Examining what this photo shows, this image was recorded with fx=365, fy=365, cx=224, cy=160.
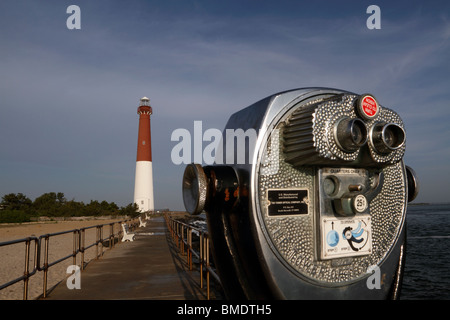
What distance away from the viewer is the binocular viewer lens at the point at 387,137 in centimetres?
182

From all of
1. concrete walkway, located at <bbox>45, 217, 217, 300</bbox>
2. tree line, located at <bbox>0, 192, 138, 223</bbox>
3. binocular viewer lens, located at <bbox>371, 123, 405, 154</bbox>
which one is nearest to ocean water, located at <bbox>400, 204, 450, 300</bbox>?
concrete walkway, located at <bbox>45, 217, 217, 300</bbox>

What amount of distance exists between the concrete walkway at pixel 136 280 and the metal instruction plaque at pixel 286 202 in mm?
2856

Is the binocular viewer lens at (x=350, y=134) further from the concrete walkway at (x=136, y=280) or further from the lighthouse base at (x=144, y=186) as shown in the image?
the lighthouse base at (x=144, y=186)

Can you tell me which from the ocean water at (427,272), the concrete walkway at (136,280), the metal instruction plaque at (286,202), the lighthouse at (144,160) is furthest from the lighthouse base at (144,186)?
the metal instruction plaque at (286,202)

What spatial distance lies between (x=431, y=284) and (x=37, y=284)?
995 centimetres

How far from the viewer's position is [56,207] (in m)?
40.3

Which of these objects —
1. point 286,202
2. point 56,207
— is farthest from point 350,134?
point 56,207

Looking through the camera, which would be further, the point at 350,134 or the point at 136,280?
the point at 136,280

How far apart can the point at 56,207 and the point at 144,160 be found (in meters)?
12.8

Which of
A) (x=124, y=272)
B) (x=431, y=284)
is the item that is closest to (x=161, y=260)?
(x=124, y=272)

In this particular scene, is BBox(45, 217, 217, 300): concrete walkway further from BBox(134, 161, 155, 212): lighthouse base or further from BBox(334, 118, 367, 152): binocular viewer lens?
BBox(134, 161, 155, 212): lighthouse base

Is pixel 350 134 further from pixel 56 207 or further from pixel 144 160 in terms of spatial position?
pixel 56 207

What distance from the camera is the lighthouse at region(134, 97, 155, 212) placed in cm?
3556
